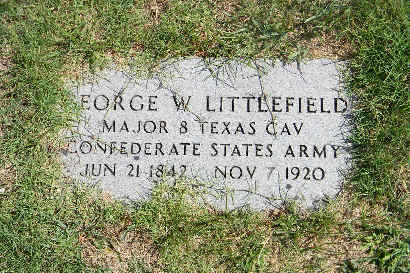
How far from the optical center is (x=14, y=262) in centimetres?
337

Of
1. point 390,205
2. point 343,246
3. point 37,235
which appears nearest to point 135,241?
point 37,235

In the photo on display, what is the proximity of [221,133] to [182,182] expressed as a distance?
40cm

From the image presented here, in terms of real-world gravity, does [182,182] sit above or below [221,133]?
below

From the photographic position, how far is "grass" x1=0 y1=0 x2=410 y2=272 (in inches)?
129

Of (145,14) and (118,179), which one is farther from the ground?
(145,14)

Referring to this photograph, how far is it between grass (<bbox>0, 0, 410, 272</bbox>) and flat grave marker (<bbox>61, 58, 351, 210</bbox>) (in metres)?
0.10

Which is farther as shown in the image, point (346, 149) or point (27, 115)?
point (27, 115)

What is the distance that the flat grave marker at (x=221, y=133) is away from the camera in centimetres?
328

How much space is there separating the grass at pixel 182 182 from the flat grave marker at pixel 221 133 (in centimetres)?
10

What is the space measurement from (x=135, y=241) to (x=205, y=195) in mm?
554

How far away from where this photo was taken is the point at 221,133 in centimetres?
334

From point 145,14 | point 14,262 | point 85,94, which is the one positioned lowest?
point 14,262

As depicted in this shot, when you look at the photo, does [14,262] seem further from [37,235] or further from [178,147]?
[178,147]

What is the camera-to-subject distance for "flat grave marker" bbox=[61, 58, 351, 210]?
3281 millimetres
